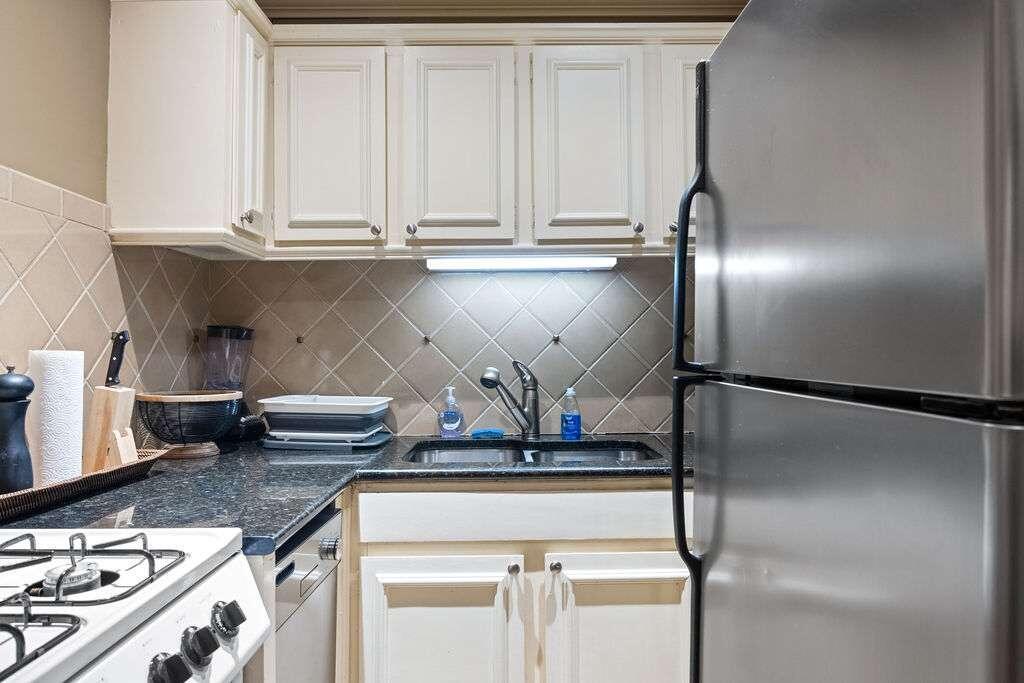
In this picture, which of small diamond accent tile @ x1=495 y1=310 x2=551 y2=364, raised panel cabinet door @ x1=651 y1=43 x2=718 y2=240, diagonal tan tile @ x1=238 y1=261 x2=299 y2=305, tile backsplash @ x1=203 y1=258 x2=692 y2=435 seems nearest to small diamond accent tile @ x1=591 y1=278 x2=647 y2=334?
tile backsplash @ x1=203 y1=258 x2=692 y2=435

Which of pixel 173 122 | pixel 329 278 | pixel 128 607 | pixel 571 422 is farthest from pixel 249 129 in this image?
pixel 128 607

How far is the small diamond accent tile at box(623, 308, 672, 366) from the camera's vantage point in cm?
230

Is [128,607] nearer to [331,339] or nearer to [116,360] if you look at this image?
[116,360]

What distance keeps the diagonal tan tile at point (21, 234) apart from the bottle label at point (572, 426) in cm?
157

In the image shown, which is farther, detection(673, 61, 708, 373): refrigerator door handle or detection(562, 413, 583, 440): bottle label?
detection(562, 413, 583, 440): bottle label

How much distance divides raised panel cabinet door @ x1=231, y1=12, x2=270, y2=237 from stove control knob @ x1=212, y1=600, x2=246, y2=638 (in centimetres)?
118

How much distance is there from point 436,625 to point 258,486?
0.58 metres

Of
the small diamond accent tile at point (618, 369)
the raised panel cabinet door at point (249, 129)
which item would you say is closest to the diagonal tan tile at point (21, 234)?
the raised panel cabinet door at point (249, 129)

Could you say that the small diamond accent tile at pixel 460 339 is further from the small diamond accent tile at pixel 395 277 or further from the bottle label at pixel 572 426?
the bottle label at pixel 572 426

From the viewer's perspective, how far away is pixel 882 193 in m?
0.47

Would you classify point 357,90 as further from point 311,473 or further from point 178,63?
point 311,473

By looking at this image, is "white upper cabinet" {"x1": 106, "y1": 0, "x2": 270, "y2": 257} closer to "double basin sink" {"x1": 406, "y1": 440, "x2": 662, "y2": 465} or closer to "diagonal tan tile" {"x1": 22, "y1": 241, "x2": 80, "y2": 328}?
"diagonal tan tile" {"x1": 22, "y1": 241, "x2": 80, "y2": 328}

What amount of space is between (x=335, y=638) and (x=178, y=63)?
5.32ft

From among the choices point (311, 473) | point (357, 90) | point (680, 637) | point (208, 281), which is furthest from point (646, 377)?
point (208, 281)
